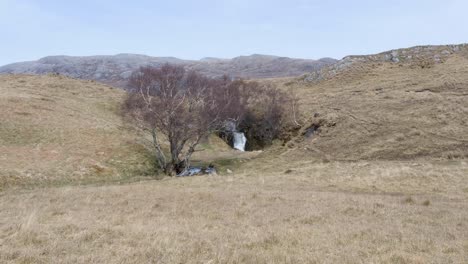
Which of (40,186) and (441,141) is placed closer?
(40,186)

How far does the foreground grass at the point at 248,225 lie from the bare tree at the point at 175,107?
43.3ft

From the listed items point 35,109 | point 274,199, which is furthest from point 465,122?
point 35,109

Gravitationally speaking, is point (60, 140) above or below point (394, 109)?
below

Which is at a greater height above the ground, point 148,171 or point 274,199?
point 274,199

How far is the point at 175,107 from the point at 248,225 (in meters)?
25.4

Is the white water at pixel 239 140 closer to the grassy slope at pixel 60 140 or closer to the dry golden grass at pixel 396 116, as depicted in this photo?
the dry golden grass at pixel 396 116

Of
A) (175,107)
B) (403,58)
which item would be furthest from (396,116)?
(403,58)

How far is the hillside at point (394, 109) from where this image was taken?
34.3 metres

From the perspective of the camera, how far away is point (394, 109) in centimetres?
4359

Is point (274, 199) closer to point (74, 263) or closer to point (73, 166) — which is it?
point (74, 263)

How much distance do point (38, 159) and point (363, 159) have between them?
26.0m

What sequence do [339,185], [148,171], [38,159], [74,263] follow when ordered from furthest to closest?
[148,171] → [38,159] → [339,185] → [74,263]

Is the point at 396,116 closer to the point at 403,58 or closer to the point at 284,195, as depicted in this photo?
the point at 284,195

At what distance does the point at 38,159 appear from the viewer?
32.0 meters
